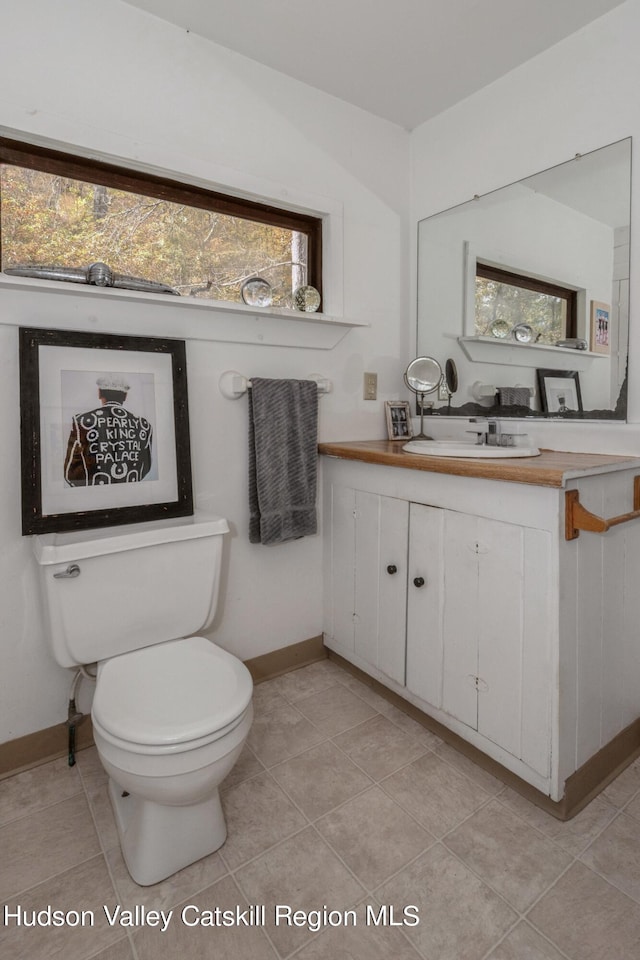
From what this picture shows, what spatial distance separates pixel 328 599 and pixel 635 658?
1.09 meters

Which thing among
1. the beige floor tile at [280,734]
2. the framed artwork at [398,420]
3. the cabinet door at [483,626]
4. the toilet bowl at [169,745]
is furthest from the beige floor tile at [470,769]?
the framed artwork at [398,420]

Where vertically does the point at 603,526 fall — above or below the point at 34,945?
above

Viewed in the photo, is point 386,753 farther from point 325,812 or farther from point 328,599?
point 328,599

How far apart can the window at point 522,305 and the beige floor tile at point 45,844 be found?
202 centimetres

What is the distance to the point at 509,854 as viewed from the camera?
126 cm

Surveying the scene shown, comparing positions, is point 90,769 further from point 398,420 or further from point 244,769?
point 398,420

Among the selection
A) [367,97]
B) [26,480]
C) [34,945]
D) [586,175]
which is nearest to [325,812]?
[34,945]


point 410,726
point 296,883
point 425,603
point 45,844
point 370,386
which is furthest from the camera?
point 370,386

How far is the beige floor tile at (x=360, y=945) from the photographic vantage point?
1041 mm

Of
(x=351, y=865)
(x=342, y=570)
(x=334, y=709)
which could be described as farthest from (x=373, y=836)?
(x=342, y=570)

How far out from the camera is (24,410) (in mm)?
1445

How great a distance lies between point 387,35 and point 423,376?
3.75 ft

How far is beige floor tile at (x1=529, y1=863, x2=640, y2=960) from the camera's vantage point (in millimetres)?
1046

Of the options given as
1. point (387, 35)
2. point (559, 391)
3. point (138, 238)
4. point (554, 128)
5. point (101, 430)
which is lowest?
point (101, 430)
